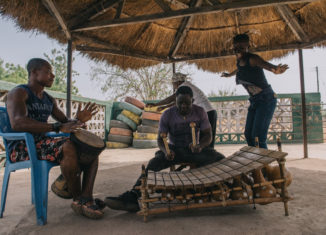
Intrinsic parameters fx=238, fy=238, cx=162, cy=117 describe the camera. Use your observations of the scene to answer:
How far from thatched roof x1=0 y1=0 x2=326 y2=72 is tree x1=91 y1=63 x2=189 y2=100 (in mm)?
12596

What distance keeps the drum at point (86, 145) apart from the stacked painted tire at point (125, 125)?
6794mm

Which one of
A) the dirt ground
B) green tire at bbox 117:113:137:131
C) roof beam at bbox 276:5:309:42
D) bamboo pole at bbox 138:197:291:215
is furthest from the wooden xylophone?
green tire at bbox 117:113:137:131

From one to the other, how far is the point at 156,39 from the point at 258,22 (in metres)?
2.32

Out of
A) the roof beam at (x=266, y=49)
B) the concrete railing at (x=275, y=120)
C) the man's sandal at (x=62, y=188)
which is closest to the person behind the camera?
the man's sandal at (x=62, y=188)

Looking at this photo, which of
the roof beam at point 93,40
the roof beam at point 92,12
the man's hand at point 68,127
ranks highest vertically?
the roof beam at point 92,12

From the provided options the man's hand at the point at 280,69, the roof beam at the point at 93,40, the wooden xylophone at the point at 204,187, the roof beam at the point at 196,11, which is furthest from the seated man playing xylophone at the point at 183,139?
the roof beam at the point at 93,40

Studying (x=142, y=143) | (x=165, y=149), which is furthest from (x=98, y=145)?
(x=142, y=143)

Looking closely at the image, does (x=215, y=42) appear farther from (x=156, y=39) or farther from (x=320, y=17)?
(x=320, y=17)

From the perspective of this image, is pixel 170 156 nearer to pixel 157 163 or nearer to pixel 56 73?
pixel 157 163

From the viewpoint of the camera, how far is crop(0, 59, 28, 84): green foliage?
31328mm

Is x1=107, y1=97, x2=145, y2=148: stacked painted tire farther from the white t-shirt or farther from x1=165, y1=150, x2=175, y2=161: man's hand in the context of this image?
x1=165, y1=150, x2=175, y2=161: man's hand

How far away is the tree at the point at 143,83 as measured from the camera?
19000mm

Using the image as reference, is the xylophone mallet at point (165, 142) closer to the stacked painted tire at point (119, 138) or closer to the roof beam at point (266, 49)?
the roof beam at point (266, 49)

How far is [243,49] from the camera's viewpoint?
319 cm
